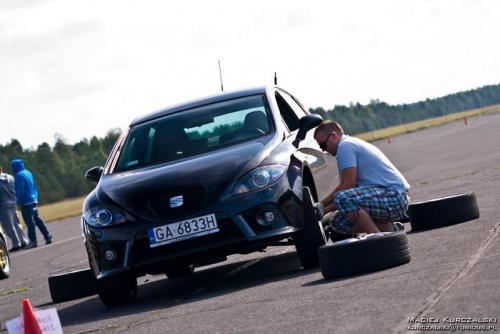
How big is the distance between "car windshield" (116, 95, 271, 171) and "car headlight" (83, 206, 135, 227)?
948 mm

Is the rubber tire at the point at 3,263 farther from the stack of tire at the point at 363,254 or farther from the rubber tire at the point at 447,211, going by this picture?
the stack of tire at the point at 363,254

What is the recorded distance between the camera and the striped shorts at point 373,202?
935cm

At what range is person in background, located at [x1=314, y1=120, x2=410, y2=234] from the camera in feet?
30.7

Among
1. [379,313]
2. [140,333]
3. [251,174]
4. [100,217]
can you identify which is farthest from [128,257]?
[379,313]

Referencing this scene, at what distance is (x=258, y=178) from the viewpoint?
923 centimetres

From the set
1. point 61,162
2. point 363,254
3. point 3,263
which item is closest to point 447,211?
point 363,254

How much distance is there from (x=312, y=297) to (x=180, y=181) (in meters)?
1.99

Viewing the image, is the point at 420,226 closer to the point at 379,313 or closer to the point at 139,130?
the point at 139,130

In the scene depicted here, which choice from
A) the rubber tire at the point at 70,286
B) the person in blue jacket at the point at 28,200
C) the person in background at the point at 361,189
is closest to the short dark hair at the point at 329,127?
the person in background at the point at 361,189

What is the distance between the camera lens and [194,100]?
36.6 ft

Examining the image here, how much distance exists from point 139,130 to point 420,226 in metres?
2.93

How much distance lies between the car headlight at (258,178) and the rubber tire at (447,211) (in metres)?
2.31

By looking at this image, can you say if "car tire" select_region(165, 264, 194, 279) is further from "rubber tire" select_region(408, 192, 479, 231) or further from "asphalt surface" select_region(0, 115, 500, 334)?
"rubber tire" select_region(408, 192, 479, 231)

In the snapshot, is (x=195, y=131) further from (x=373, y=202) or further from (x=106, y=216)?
(x=373, y=202)
